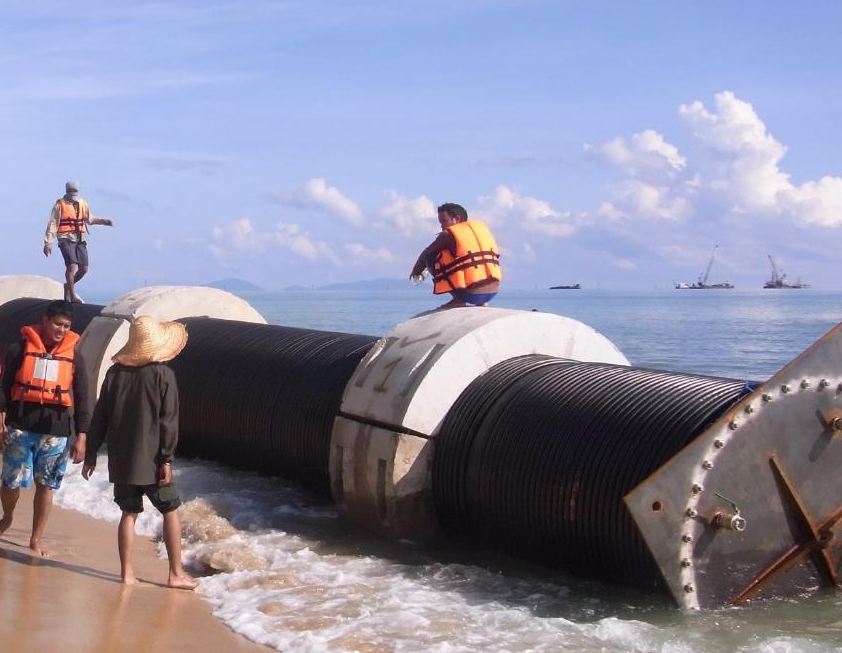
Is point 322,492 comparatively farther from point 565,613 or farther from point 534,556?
point 565,613

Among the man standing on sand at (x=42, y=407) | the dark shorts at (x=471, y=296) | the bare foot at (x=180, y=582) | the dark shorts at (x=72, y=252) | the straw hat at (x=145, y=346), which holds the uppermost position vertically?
the dark shorts at (x=72, y=252)

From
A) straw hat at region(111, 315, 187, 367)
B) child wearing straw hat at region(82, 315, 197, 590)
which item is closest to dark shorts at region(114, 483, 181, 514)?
child wearing straw hat at region(82, 315, 197, 590)

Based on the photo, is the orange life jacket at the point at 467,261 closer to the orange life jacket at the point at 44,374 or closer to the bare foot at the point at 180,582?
the orange life jacket at the point at 44,374

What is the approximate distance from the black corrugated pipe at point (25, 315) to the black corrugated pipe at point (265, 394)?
178 centimetres

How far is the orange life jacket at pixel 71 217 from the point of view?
15617mm

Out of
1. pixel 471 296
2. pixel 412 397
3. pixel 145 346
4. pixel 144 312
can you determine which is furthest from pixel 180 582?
pixel 144 312

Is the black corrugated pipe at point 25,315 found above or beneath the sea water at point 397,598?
above

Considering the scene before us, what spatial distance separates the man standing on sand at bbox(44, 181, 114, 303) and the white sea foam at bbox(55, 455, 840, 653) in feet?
26.2

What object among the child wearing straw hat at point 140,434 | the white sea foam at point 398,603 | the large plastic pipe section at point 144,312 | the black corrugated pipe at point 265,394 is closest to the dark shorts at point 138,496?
the child wearing straw hat at point 140,434

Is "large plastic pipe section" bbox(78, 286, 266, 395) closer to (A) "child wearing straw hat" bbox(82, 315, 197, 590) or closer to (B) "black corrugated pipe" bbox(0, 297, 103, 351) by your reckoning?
(B) "black corrugated pipe" bbox(0, 297, 103, 351)

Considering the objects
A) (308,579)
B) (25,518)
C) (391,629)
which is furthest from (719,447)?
(25,518)

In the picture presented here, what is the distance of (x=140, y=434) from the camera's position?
675 cm

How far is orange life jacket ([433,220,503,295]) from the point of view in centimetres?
980

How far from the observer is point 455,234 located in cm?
986
